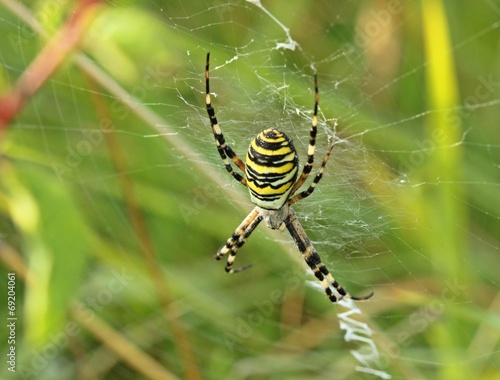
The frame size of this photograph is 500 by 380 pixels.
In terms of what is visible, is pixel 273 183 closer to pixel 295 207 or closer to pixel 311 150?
pixel 311 150

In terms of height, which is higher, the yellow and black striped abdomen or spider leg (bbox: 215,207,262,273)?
spider leg (bbox: 215,207,262,273)

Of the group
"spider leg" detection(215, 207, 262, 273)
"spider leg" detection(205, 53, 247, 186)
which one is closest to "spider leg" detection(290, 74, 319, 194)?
"spider leg" detection(205, 53, 247, 186)

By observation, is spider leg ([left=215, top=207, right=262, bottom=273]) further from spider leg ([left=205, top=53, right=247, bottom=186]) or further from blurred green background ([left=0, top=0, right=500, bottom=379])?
spider leg ([left=205, top=53, right=247, bottom=186])

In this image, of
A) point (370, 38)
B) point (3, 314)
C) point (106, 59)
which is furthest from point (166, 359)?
point (370, 38)

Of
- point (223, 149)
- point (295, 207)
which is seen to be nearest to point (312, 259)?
point (295, 207)

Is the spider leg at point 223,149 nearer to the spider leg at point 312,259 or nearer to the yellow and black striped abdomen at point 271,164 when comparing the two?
the yellow and black striped abdomen at point 271,164

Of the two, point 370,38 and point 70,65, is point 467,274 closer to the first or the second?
point 370,38

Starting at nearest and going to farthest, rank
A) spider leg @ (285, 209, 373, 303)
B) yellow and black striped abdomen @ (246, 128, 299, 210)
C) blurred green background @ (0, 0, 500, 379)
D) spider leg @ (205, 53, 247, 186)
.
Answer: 1. yellow and black striped abdomen @ (246, 128, 299, 210)
2. spider leg @ (205, 53, 247, 186)
3. blurred green background @ (0, 0, 500, 379)
4. spider leg @ (285, 209, 373, 303)
